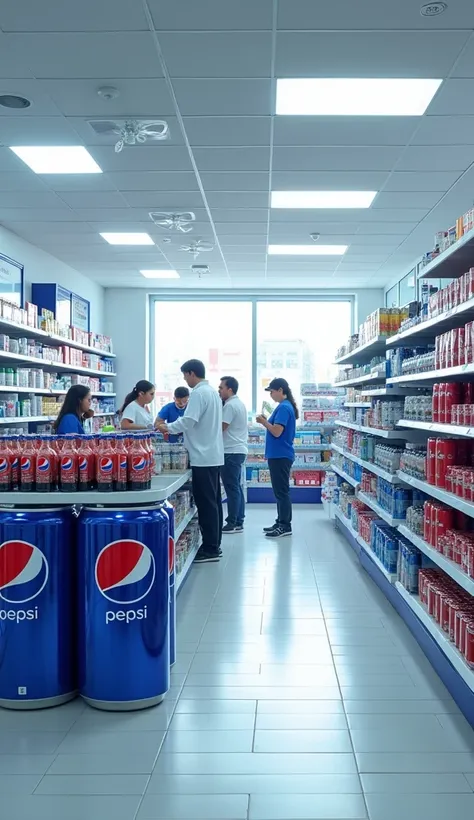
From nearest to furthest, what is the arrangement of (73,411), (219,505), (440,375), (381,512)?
(440,375) → (381,512) → (73,411) → (219,505)

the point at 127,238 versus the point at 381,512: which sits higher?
the point at 127,238

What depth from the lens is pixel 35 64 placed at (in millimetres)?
4371

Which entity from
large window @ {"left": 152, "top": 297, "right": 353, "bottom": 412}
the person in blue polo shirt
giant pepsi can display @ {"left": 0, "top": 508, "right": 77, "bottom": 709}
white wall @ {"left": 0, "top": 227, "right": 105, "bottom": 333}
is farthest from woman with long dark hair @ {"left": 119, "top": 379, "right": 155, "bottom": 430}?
large window @ {"left": 152, "top": 297, "right": 353, "bottom": 412}

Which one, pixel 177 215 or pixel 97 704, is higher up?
pixel 177 215

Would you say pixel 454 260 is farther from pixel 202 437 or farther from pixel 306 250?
pixel 306 250

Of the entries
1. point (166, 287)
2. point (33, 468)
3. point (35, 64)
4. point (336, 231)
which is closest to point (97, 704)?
point (33, 468)

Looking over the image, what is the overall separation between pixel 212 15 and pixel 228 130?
1.60 metres

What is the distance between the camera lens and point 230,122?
17.2ft

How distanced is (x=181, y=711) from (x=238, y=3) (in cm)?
361

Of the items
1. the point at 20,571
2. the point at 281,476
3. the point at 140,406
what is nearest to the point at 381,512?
the point at 281,476

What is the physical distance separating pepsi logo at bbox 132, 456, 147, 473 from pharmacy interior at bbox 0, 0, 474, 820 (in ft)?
0.05

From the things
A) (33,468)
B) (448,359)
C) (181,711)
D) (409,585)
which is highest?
(448,359)

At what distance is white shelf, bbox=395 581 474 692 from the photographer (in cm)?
319

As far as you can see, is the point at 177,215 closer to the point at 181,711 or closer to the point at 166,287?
the point at 166,287
